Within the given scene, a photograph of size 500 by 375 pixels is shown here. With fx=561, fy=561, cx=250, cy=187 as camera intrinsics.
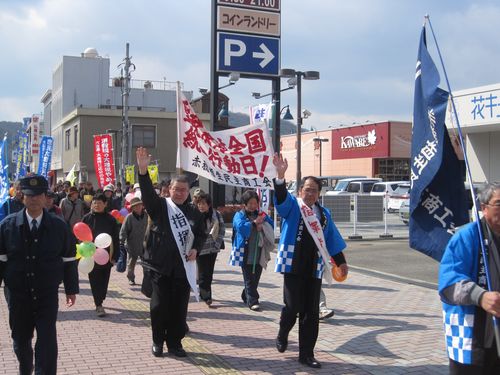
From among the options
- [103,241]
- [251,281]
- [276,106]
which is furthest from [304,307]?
[276,106]

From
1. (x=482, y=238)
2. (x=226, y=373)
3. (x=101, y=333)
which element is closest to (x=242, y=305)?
(x=101, y=333)

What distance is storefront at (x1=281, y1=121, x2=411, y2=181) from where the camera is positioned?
1731 inches

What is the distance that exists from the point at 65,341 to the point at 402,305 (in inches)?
187

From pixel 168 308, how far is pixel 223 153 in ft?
9.56

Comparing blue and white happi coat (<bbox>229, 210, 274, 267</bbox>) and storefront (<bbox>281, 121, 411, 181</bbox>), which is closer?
blue and white happi coat (<bbox>229, 210, 274, 267</bbox>)

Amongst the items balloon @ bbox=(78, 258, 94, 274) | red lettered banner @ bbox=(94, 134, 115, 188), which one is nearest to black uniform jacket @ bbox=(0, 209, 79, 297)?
balloon @ bbox=(78, 258, 94, 274)

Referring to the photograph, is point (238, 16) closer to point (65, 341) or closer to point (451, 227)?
point (65, 341)

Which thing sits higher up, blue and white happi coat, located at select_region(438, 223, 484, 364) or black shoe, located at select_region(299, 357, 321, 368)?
blue and white happi coat, located at select_region(438, 223, 484, 364)

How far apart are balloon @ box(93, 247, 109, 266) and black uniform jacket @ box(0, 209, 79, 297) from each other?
284 cm

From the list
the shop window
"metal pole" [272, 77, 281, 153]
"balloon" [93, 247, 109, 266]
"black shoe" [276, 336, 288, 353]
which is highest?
the shop window

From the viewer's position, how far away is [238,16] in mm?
14938

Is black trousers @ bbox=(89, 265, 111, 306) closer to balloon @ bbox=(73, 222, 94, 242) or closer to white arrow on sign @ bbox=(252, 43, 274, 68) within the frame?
balloon @ bbox=(73, 222, 94, 242)

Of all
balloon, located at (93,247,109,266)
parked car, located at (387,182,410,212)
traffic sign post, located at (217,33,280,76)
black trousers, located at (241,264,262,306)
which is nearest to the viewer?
balloon, located at (93,247,109,266)

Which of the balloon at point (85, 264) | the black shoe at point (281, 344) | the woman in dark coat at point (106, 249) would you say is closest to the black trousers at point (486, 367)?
the black shoe at point (281, 344)
